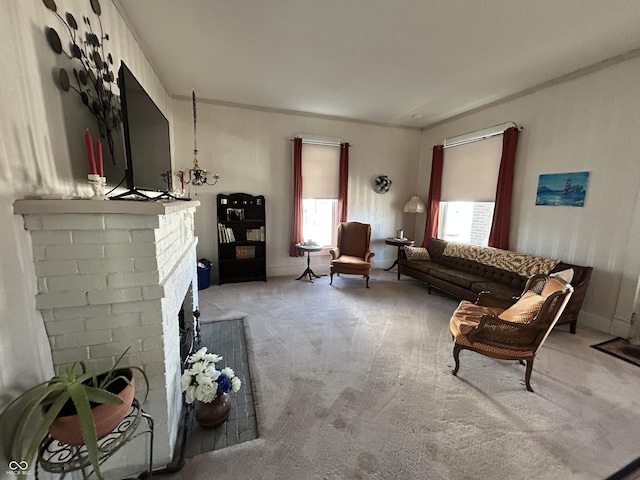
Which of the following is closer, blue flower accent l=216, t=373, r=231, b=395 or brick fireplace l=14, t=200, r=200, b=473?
brick fireplace l=14, t=200, r=200, b=473

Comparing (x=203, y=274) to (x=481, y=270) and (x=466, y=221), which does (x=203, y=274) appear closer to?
(x=481, y=270)

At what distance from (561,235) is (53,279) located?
4535 mm

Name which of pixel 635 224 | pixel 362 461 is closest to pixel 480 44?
pixel 635 224

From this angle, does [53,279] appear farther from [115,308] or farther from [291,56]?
[291,56]

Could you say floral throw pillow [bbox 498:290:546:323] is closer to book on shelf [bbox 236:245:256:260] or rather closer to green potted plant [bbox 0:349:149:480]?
green potted plant [bbox 0:349:149:480]

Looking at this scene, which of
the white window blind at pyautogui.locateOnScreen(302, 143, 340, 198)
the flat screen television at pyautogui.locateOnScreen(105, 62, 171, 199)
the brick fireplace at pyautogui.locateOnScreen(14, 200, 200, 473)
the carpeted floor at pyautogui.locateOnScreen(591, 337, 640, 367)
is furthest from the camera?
the white window blind at pyautogui.locateOnScreen(302, 143, 340, 198)

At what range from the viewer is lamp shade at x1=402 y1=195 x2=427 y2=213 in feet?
16.6

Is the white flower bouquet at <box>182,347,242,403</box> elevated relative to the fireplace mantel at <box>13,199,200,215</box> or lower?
lower

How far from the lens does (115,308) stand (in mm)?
1214

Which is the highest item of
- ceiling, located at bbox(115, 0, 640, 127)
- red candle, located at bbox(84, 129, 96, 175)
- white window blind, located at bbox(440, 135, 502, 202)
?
ceiling, located at bbox(115, 0, 640, 127)

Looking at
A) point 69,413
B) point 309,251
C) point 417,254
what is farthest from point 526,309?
point 309,251

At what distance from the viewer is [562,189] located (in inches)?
125

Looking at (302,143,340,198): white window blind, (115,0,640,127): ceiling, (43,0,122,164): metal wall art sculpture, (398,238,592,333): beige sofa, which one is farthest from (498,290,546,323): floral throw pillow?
(302,143,340,198): white window blind

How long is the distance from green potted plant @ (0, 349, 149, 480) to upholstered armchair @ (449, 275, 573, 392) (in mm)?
2200
